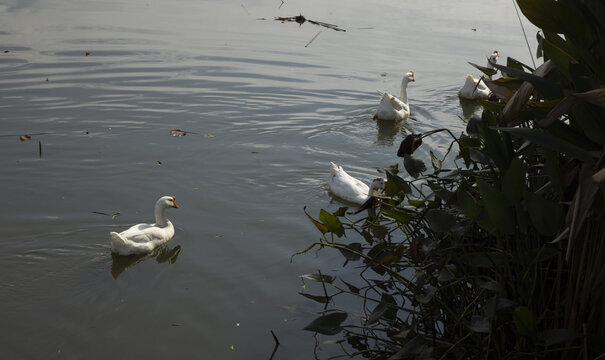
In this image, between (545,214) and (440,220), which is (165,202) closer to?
(440,220)

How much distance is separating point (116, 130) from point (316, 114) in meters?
3.24

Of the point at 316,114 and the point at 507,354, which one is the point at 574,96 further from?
the point at 316,114

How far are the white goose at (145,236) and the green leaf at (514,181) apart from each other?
3645 millimetres

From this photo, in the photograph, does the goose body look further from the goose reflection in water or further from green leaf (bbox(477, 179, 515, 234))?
green leaf (bbox(477, 179, 515, 234))

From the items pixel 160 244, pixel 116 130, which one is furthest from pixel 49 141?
pixel 160 244

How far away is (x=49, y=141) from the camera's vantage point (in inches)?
321

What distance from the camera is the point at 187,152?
8070 mm

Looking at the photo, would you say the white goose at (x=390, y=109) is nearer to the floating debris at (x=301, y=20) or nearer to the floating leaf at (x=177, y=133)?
the floating leaf at (x=177, y=133)

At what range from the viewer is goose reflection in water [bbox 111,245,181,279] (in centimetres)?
532

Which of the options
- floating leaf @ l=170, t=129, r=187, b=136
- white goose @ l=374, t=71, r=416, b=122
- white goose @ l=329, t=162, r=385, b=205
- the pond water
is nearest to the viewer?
the pond water

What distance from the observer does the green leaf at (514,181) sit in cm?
260

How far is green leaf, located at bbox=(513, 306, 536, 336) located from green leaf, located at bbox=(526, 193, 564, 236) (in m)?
0.36

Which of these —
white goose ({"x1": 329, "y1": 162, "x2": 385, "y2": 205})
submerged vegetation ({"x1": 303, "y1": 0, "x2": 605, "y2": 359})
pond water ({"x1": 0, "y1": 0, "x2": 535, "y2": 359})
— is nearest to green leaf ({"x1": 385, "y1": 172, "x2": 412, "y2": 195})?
submerged vegetation ({"x1": 303, "y1": 0, "x2": 605, "y2": 359})

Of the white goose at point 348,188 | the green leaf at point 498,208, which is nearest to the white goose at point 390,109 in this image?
the white goose at point 348,188
